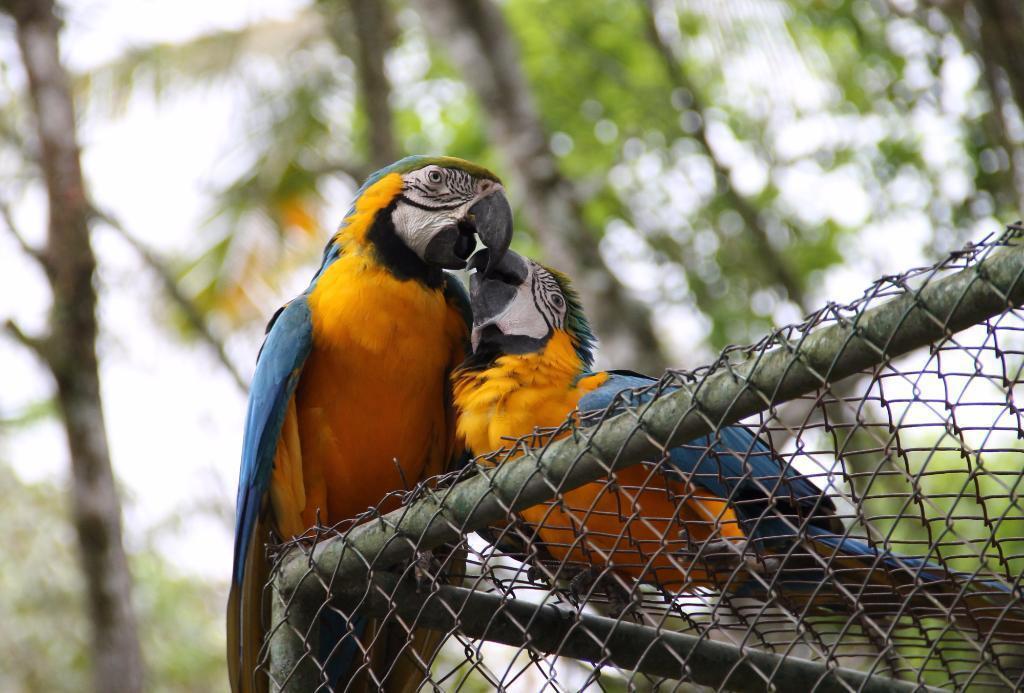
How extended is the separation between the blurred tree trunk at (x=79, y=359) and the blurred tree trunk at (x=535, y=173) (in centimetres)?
214

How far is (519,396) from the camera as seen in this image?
2.35 metres

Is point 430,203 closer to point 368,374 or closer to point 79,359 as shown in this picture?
point 368,374

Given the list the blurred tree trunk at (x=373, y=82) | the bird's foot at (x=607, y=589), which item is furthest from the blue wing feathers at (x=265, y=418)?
the blurred tree trunk at (x=373, y=82)

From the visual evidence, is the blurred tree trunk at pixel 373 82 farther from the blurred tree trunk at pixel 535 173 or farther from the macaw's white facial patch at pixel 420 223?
the macaw's white facial patch at pixel 420 223

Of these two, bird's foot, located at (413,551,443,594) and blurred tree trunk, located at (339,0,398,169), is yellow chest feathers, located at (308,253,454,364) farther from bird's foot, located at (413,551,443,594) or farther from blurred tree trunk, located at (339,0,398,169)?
blurred tree trunk, located at (339,0,398,169)

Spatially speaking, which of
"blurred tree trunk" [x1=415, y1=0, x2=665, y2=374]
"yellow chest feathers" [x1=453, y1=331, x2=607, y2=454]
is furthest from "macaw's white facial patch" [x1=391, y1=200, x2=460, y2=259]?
"blurred tree trunk" [x1=415, y1=0, x2=665, y2=374]

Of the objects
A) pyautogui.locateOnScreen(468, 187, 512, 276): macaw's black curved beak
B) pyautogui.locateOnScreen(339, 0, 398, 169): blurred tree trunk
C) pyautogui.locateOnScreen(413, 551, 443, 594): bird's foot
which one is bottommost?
pyautogui.locateOnScreen(413, 551, 443, 594): bird's foot

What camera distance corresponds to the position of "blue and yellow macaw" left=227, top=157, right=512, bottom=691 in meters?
2.66

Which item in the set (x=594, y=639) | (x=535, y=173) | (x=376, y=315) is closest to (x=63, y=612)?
(x=535, y=173)

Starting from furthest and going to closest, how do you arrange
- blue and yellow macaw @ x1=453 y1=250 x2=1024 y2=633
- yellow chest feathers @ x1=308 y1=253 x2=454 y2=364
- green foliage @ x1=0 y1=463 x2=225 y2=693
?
1. green foliage @ x1=0 y1=463 x2=225 y2=693
2. yellow chest feathers @ x1=308 y1=253 x2=454 y2=364
3. blue and yellow macaw @ x1=453 y1=250 x2=1024 y2=633

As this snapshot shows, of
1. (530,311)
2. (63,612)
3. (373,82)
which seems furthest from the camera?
(63,612)

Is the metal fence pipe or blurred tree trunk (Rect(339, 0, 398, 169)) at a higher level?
blurred tree trunk (Rect(339, 0, 398, 169))

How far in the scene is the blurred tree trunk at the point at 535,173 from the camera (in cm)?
505

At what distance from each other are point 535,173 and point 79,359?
8.26 feet
